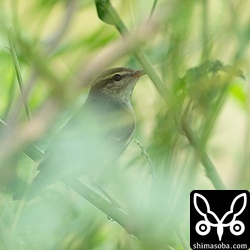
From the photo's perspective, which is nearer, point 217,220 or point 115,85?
point 217,220

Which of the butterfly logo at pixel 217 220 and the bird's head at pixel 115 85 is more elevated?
the bird's head at pixel 115 85

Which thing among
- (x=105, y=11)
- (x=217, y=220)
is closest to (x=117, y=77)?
(x=105, y=11)

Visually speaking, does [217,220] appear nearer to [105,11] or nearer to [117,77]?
[105,11]

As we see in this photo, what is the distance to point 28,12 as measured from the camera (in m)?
1.07

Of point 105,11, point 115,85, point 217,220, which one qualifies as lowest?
point 217,220

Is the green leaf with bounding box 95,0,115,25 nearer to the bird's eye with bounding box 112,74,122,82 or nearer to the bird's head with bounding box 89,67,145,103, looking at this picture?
the bird's head with bounding box 89,67,145,103

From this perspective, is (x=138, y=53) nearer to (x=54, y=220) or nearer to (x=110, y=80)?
(x=54, y=220)

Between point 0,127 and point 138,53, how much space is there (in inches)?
22.3

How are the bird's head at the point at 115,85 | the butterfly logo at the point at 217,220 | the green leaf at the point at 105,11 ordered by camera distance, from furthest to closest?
the bird's head at the point at 115,85 → the green leaf at the point at 105,11 → the butterfly logo at the point at 217,220

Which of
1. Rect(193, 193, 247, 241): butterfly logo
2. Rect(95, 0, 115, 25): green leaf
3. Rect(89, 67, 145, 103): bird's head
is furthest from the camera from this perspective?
Rect(89, 67, 145, 103): bird's head

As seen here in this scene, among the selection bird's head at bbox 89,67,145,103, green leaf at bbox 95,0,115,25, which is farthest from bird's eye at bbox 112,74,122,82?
green leaf at bbox 95,0,115,25

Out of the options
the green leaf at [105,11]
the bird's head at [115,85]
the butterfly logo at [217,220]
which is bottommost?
the butterfly logo at [217,220]

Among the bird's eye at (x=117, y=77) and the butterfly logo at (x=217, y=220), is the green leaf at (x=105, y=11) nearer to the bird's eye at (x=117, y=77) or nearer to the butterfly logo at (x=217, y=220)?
the butterfly logo at (x=217, y=220)

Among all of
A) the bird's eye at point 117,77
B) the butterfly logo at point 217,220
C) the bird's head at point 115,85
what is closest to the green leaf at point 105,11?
the butterfly logo at point 217,220
